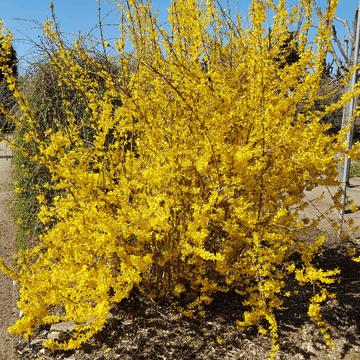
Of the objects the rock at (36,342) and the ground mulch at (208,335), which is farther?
the rock at (36,342)

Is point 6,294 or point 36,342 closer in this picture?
point 36,342

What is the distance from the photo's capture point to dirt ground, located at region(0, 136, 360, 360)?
2.49 m

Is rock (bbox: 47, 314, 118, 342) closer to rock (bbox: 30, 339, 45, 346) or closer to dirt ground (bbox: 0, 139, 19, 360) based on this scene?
rock (bbox: 30, 339, 45, 346)

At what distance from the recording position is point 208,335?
2664mm

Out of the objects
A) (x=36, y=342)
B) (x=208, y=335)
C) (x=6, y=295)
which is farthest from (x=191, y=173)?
(x=6, y=295)

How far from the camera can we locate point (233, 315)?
9.68 feet

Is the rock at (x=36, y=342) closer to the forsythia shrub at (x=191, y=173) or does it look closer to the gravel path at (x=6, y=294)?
the gravel path at (x=6, y=294)

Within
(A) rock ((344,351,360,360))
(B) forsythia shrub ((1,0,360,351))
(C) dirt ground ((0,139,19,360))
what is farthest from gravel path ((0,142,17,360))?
(A) rock ((344,351,360,360))

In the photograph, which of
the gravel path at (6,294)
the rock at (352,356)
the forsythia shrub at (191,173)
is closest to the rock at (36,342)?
the gravel path at (6,294)

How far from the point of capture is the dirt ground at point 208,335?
98.1 inches

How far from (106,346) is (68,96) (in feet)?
13.1

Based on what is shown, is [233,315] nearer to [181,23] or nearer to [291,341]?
[291,341]

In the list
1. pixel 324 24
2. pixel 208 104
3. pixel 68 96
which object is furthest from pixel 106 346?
pixel 68 96

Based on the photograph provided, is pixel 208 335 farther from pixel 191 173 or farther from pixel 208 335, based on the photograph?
pixel 191 173
